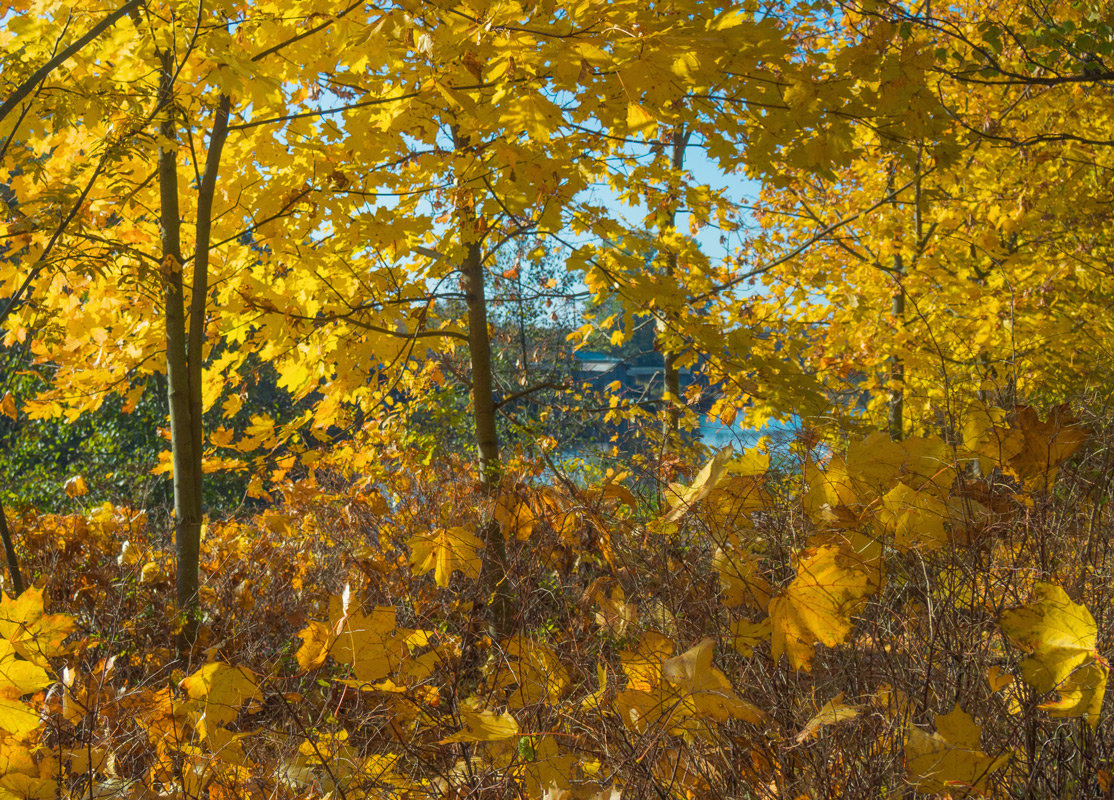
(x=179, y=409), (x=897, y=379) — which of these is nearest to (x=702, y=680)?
(x=179, y=409)

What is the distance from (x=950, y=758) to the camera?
37.8 inches

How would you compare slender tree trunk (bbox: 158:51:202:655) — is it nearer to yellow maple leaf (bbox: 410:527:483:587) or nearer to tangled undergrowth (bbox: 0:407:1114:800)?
tangled undergrowth (bbox: 0:407:1114:800)

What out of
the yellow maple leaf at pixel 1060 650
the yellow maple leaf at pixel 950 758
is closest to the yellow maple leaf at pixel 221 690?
the yellow maple leaf at pixel 950 758

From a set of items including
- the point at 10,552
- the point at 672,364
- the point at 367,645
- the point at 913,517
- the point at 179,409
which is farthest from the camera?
the point at 672,364

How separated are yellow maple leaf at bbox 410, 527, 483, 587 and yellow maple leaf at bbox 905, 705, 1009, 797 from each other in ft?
3.19

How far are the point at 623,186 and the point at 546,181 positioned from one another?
4.59ft

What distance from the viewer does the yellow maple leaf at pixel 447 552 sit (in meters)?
1.69

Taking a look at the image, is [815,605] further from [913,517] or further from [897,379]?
[897,379]

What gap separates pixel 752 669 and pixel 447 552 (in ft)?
2.46

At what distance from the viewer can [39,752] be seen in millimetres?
Result: 1466

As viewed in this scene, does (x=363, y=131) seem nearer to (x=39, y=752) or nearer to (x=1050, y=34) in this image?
(x=39, y=752)

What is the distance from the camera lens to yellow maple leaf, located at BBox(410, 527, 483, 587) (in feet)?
5.55

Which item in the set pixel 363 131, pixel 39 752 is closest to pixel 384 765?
pixel 39 752

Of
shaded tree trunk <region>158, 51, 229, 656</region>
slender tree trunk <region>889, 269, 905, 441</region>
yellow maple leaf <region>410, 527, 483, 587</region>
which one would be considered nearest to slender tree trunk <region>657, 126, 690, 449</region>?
slender tree trunk <region>889, 269, 905, 441</region>
